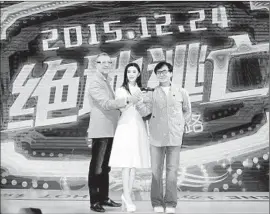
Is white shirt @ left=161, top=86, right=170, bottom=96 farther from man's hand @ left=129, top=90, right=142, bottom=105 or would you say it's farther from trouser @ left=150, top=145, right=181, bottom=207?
trouser @ left=150, top=145, right=181, bottom=207

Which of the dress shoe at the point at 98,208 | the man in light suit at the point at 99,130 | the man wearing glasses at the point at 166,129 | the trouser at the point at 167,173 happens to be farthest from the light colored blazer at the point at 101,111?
the dress shoe at the point at 98,208

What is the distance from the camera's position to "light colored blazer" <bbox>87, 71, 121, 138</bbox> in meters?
3.96

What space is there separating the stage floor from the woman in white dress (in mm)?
341

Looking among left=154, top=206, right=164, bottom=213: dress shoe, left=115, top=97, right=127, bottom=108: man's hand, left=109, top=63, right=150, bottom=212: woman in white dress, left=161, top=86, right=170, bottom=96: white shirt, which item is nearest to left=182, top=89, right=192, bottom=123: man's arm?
left=161, top=86, right=170, bottom=96: white shirt

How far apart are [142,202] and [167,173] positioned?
→ 778 mm

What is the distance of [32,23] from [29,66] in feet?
1.65

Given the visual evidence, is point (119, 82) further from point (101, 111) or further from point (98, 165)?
point (98, 165)

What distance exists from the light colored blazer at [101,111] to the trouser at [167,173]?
0.44m

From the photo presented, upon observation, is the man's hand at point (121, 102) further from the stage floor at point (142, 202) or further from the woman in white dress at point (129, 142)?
the stage floor at point (142, 202)

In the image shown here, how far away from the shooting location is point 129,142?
3.91 metres

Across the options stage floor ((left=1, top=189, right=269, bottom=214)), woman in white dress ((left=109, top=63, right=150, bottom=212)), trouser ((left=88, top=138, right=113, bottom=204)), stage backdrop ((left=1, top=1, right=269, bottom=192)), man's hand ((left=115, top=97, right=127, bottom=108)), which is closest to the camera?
man's hand ((left=115, top=97, right=127, bottom=108))

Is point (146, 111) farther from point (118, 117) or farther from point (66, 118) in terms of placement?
point (66, 118)

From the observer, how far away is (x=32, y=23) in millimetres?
5082

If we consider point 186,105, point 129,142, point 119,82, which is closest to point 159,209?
point 129,142
